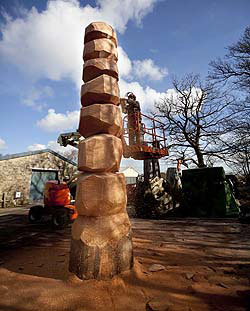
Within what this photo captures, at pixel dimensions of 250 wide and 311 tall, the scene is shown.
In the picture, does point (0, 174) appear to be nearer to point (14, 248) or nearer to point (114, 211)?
point (14, 248)

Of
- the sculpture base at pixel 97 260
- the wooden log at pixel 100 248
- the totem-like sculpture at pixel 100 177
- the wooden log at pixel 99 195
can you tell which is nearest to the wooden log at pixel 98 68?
the totem-like sculpture at pixel 100 177

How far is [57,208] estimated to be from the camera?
580 centimetres

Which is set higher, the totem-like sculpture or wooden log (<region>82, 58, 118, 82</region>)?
wooden log (<region>82, 58, 118, 82</region>)

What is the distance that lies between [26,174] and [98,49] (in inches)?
505

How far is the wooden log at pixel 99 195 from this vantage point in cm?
232

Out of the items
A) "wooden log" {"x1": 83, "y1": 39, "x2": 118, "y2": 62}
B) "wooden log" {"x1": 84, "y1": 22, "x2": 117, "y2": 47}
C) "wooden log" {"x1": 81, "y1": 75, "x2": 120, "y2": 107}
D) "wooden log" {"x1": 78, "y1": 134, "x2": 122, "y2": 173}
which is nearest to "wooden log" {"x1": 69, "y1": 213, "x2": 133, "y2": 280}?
"wooden log" {"x1": 78, "y1": 134, "x2": 122, "y2": 173}

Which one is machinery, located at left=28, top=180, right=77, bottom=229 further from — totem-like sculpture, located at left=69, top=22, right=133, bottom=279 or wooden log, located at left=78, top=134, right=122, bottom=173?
wooden log, located at left=78, top=134, right=122, bottom=173

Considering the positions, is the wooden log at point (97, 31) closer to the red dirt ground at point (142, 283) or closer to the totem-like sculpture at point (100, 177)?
the totem-like sculpture at point (100, 177)

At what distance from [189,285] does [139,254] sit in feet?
3.60

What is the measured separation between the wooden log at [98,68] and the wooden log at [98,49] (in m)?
0.10

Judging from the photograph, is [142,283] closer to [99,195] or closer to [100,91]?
[99,195]

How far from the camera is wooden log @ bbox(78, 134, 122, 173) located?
244 cm

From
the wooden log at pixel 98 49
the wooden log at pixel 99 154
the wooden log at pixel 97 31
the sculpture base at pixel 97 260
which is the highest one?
the wooden log at pixel 97 31

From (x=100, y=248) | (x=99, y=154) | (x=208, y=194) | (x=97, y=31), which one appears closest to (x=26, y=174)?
(x=208, y=194)
